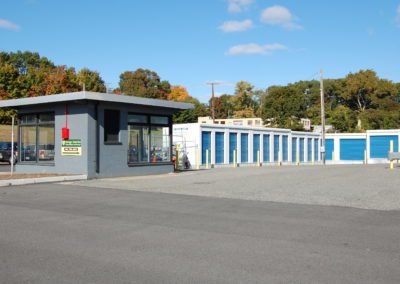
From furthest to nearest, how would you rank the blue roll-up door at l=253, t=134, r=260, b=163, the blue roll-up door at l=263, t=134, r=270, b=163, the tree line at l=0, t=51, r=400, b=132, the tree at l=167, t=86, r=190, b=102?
the tree at l=167, t=86, r=190, b=102 < the tree line at l=0, t=51, r=400, b=132 < the blue roll-up door at l=263, t=134, r=270, b=163 < the blue roll-up door at l=253, t=134, r=260, b=163

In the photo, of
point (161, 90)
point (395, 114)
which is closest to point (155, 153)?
point (395, 114)

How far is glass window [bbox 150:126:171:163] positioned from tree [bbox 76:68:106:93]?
38.5 metres

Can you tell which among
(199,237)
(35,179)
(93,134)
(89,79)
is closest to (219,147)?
(93,134)

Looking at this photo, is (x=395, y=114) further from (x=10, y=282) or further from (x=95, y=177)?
(x=10, y=282)

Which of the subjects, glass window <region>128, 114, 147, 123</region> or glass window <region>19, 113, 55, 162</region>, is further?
glass window <region>128, 114, 147, 123</region>

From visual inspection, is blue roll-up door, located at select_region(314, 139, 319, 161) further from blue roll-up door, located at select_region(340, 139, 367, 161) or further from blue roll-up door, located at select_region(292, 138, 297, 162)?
blue roll-up door, located at select_region(292, 138, 297, 162)

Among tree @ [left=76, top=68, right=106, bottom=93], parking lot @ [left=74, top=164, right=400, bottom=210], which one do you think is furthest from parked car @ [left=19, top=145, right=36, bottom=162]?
tree @ [left=76, top=68, right=106, bottom=93]

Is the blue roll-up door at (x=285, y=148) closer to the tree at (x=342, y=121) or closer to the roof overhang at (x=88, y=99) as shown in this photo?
the roof overhang at (x=88, y=99)

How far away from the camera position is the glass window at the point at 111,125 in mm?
20859

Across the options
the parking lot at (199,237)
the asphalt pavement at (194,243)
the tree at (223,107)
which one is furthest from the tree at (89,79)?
the asphalt pavement at (194,243)

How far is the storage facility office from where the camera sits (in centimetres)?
2014

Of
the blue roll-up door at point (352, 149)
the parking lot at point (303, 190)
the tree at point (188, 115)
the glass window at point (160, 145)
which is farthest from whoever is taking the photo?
the tree at point (188, 115)

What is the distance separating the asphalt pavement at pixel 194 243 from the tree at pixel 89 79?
1980 inches

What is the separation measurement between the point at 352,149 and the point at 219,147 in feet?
67.9
